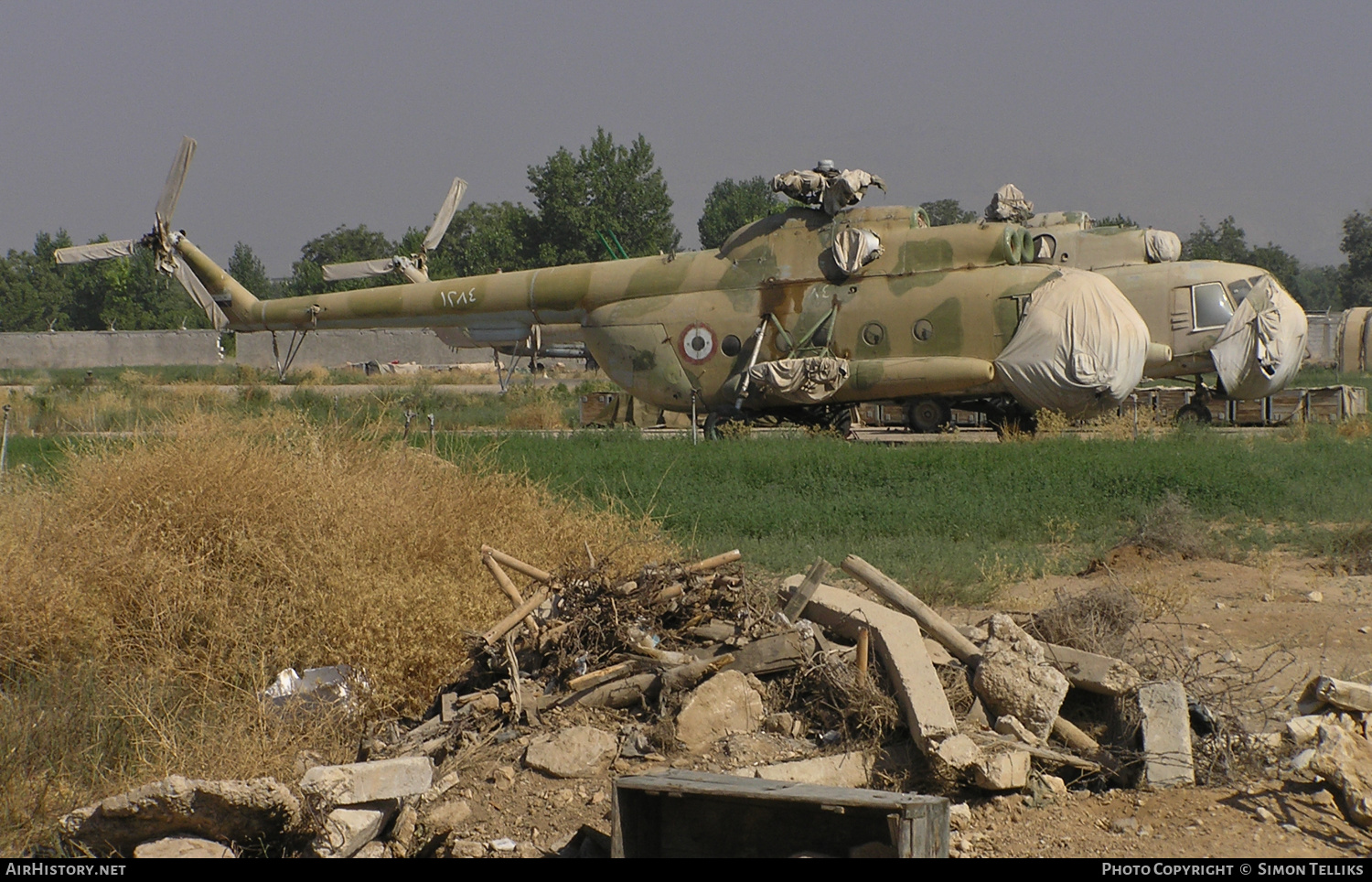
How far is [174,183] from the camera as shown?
73.0 feet

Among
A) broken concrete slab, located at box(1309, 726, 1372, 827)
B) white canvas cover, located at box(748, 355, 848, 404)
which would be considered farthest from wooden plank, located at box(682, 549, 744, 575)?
white canvas cover, located at box(748, 355, 848, 404)

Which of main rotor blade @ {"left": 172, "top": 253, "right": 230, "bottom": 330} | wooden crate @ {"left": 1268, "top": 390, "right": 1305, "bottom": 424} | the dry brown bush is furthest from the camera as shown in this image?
main rotor blade @ {"left": 172, "top": 253, "right": 230, "bottom": 330}

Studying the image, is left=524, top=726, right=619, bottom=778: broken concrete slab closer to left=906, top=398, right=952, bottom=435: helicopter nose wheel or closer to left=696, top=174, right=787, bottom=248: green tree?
left=906, top=398, right=952, bottom=435: helicopter nose wheel

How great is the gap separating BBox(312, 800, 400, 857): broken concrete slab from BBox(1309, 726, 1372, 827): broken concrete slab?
446 cm

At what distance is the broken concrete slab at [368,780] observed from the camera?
5719mm

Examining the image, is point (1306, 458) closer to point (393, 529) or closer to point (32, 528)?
point (393, 529)

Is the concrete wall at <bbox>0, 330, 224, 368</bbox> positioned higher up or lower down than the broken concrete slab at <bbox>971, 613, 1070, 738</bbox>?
higher up

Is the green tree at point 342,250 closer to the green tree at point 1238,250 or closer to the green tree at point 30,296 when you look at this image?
the green tree at point 30,296

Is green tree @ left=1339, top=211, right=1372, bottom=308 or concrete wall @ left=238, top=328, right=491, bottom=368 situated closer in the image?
concrete wall @ left=238, top=328, right=491, bottom=368

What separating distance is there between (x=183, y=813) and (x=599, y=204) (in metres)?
70.9

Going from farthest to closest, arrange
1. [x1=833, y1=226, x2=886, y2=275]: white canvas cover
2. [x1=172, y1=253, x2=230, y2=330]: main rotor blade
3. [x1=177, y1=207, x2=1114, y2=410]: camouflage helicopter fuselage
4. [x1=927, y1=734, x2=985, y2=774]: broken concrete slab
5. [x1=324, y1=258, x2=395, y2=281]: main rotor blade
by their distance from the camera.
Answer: [x1=324, y1=258, x2=395, y2=281]: main rotor blade, [x1=172, y1=253, x2=230, y2=330]: main rotor blade, [x1=833, y1=226, x2=886, y2=275]: white canvas cover, [x1=177, y1=207, x2=1114, y2=410]: camouflage helicopter fuselage, [x1=927, y1=734, x2=985, y2=774]: broken concrete slab

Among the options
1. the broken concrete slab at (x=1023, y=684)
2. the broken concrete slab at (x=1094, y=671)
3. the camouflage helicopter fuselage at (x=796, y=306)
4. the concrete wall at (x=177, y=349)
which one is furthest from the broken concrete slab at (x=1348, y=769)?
the concrete wall at (x=177, y=349)

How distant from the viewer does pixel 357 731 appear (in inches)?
279

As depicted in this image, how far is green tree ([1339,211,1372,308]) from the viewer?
7581 centimetres
